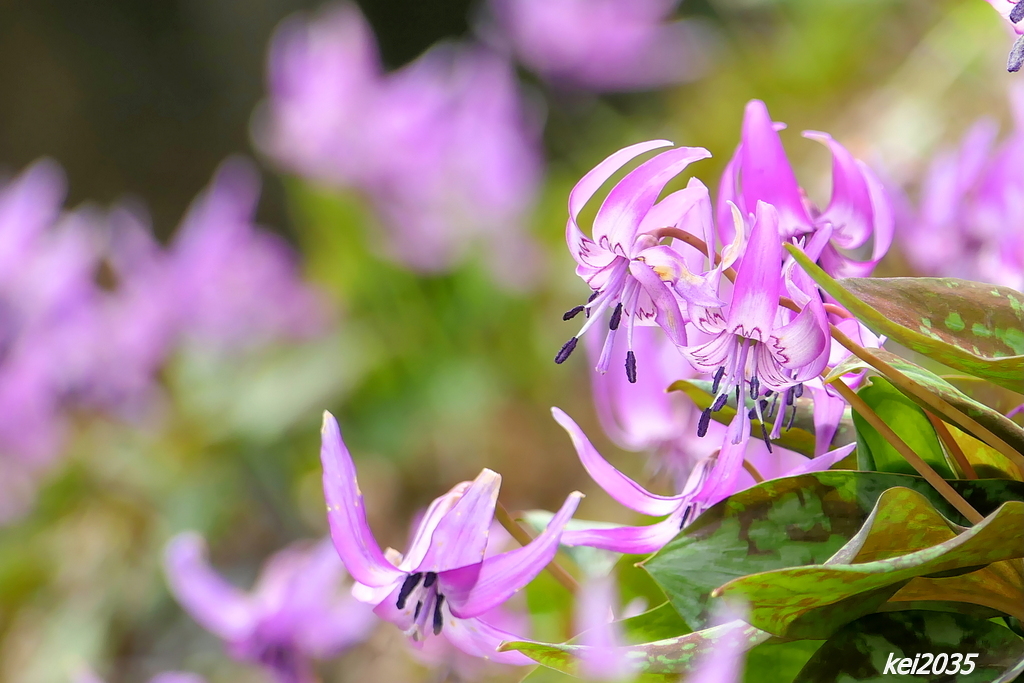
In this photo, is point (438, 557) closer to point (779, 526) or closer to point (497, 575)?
point (497, 575)

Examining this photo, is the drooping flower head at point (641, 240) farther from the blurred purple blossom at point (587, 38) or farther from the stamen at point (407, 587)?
the blurred purple blossom at point (587, 38)

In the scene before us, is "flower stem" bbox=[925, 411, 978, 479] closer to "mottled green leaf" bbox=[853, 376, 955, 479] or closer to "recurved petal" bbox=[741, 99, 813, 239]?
"mottled green leaf" bbox=[853, 376, 955, 479]

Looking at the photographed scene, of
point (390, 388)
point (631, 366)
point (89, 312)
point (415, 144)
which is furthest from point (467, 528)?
point (390, 388)

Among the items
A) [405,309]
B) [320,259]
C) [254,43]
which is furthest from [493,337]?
[254,43]

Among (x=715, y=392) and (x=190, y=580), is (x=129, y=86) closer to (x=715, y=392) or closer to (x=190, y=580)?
(x=190, y=580)

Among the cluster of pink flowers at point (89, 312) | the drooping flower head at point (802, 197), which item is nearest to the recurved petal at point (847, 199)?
the drooping flower head at point (802, 197)

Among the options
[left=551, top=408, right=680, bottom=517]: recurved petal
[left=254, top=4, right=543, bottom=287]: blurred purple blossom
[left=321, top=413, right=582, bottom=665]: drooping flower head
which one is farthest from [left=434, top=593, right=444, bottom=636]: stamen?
[left=254, top=4, right=543, bottom=287]: blurred purple blossom
